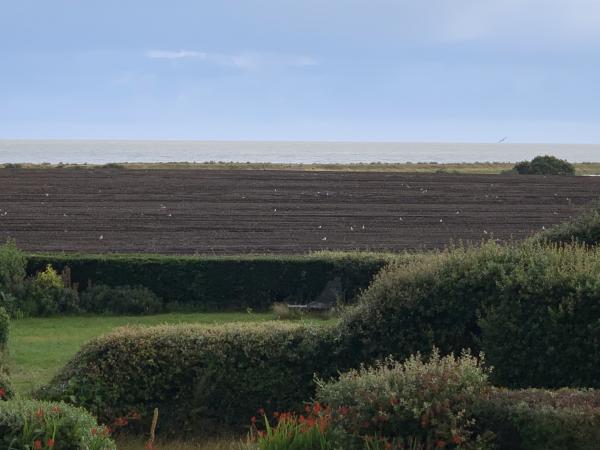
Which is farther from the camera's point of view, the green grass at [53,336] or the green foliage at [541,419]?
the green grass at [53,336]

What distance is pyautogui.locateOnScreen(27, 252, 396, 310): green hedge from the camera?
21.9m

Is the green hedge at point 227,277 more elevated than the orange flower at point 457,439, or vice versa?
the orange flower at point 457,439

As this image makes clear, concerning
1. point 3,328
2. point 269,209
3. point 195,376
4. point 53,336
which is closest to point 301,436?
point 195,376

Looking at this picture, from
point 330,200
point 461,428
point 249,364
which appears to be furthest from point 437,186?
point 461,428

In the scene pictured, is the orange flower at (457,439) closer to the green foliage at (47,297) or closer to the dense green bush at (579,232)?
the dense green bush at (579,232)

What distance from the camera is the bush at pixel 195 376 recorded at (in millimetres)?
10984

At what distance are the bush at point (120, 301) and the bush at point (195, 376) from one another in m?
10.1

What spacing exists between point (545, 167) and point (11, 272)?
4234 centimetres

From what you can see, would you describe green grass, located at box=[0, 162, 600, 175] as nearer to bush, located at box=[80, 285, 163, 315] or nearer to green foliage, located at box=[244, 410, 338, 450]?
bush, located at box=[80, 285, 163, 315]

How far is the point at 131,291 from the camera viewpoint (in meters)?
21.9

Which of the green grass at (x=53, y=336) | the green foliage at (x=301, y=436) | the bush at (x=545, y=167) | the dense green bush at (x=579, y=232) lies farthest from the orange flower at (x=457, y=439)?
the bush at (x=545, y=167)

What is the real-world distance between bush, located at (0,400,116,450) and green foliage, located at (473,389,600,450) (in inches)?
127

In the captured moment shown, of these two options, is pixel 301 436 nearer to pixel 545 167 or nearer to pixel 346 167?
pixel 545 167

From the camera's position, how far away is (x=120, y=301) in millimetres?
21547
